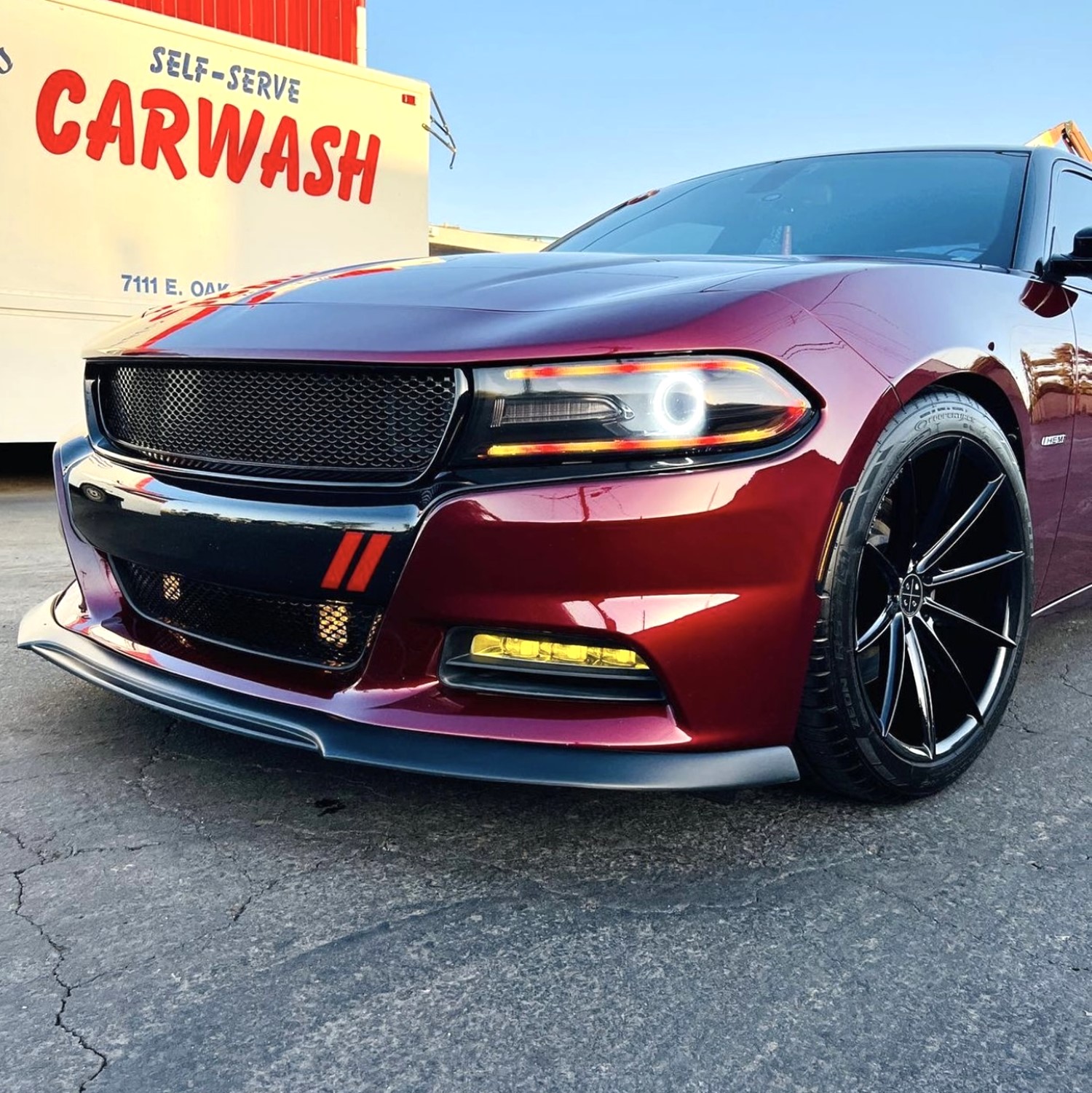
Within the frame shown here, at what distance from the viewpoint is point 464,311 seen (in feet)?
6.04

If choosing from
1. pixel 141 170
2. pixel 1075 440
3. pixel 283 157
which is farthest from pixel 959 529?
pixel 283 157

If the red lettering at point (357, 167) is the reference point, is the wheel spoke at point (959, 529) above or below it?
below

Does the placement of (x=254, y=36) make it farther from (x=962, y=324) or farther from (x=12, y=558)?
(x=962, y=324)

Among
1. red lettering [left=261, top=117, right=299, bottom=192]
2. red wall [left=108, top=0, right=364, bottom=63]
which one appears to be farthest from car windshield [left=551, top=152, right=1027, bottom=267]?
red wall [left=108, top=0, right=364, bottom=63]

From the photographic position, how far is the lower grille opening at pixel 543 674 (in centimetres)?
170

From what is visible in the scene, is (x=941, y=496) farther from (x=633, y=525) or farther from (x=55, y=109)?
(x=55, y=109)

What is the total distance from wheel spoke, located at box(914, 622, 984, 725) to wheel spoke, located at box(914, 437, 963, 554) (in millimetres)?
172

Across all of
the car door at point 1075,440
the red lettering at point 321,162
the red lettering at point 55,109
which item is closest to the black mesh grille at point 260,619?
the car door at point 1075,440

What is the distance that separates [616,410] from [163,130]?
19.6 ft

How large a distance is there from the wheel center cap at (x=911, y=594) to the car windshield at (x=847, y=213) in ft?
2.93

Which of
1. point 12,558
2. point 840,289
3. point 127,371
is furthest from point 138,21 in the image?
point 840,289

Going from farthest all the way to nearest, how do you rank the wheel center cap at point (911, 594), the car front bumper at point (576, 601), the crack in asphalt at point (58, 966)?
the wheel center cap at point (911, 594) < the car front bumper at point (576, 601) < the crack in asphalt at point (58, 966)

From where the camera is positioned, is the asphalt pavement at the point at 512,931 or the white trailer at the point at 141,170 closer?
the asphalt pavement at the point at 512,931

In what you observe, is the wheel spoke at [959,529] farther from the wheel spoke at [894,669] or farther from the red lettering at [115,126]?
the red lettering at [115,126]
